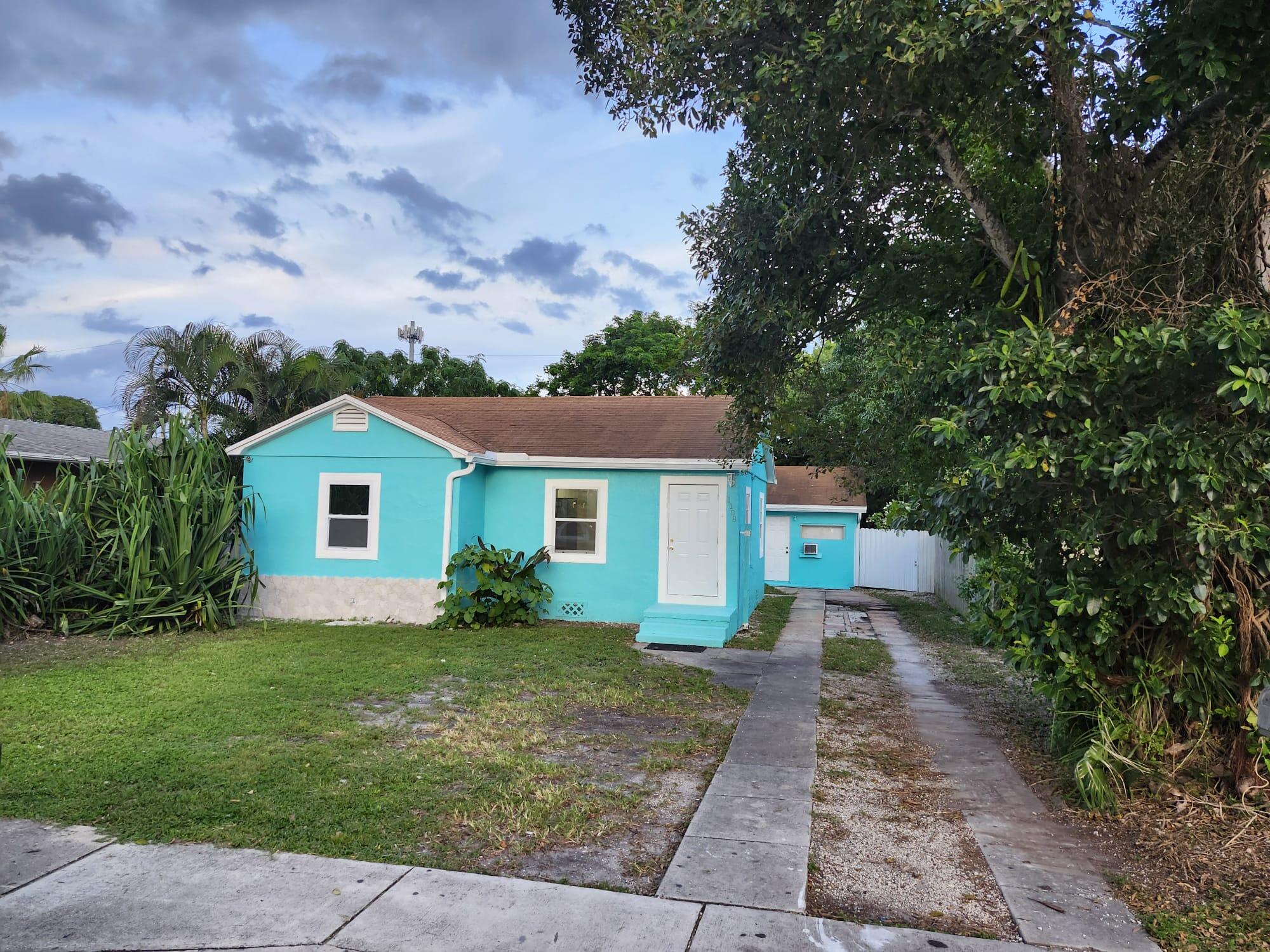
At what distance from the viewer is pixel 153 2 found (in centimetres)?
834

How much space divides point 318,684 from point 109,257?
8504 millimetres

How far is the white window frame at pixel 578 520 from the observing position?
41.4 feet

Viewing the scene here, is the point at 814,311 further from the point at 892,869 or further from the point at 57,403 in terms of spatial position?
the point at 57,403

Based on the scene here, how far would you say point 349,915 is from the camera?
3330 millimetres

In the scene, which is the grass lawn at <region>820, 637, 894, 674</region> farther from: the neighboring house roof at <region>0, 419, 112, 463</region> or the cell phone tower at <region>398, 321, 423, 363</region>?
the cell phone tower at <region>398, 321, 423, 363</region>

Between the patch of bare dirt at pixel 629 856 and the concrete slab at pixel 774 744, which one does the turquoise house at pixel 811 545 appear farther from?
the patch of bare dirt at pixel 629 856

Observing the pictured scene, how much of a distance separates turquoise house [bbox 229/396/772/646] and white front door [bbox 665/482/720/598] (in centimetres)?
2

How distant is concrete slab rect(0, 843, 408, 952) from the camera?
312 cm

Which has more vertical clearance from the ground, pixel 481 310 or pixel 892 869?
pixel 481 310

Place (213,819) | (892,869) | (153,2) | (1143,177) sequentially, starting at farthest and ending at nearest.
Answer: (153,2), (1143,177), (213,819), (892,869)

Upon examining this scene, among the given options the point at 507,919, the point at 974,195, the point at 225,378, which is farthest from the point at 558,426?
the point at 507,919

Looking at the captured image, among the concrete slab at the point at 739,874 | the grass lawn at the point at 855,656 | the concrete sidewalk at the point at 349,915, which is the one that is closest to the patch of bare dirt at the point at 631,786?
the concrete slab at the point at 739,874

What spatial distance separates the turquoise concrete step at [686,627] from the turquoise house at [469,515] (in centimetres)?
17

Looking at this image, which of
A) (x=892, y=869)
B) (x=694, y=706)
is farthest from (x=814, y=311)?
(x=892, y=869)
